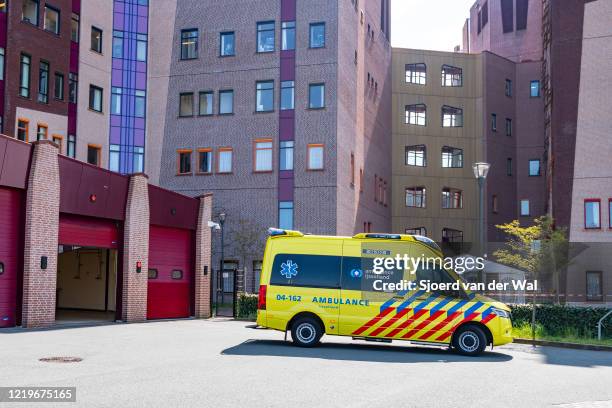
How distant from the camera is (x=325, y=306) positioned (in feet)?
57.2

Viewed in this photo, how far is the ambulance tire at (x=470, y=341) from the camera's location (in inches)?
664

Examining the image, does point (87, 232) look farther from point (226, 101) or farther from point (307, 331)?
point (226, 101)

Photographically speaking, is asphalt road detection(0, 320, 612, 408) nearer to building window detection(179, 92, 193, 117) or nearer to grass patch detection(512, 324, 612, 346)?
grass patch detection(512, 324, 612, 346)

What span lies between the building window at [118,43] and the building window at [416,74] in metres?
24.3

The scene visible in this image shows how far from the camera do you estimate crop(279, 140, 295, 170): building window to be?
43094 mm

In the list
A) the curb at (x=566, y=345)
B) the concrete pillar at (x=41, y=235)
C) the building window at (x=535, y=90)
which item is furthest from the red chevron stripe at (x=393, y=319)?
the building window at (x=535, y=90)

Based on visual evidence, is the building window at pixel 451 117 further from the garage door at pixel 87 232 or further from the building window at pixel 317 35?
the garage door at pixel 87 232

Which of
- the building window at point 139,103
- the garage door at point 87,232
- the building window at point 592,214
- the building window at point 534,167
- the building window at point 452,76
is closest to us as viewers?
the garage door at point 87,232

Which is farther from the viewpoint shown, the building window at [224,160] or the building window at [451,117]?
the building window at [451,117]

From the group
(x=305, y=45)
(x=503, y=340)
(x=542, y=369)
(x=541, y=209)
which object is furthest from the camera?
(x=541, y=209)

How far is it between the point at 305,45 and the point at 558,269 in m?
20.5

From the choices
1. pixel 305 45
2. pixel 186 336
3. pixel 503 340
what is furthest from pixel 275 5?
pixel 503 340

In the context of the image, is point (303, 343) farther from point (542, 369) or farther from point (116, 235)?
point (116, 235)

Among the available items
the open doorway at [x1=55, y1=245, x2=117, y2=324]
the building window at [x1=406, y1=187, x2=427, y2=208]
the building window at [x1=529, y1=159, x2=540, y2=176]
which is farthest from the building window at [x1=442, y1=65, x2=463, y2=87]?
the open doorway at [x1=55, y1=245, x2=117, y2=324]
